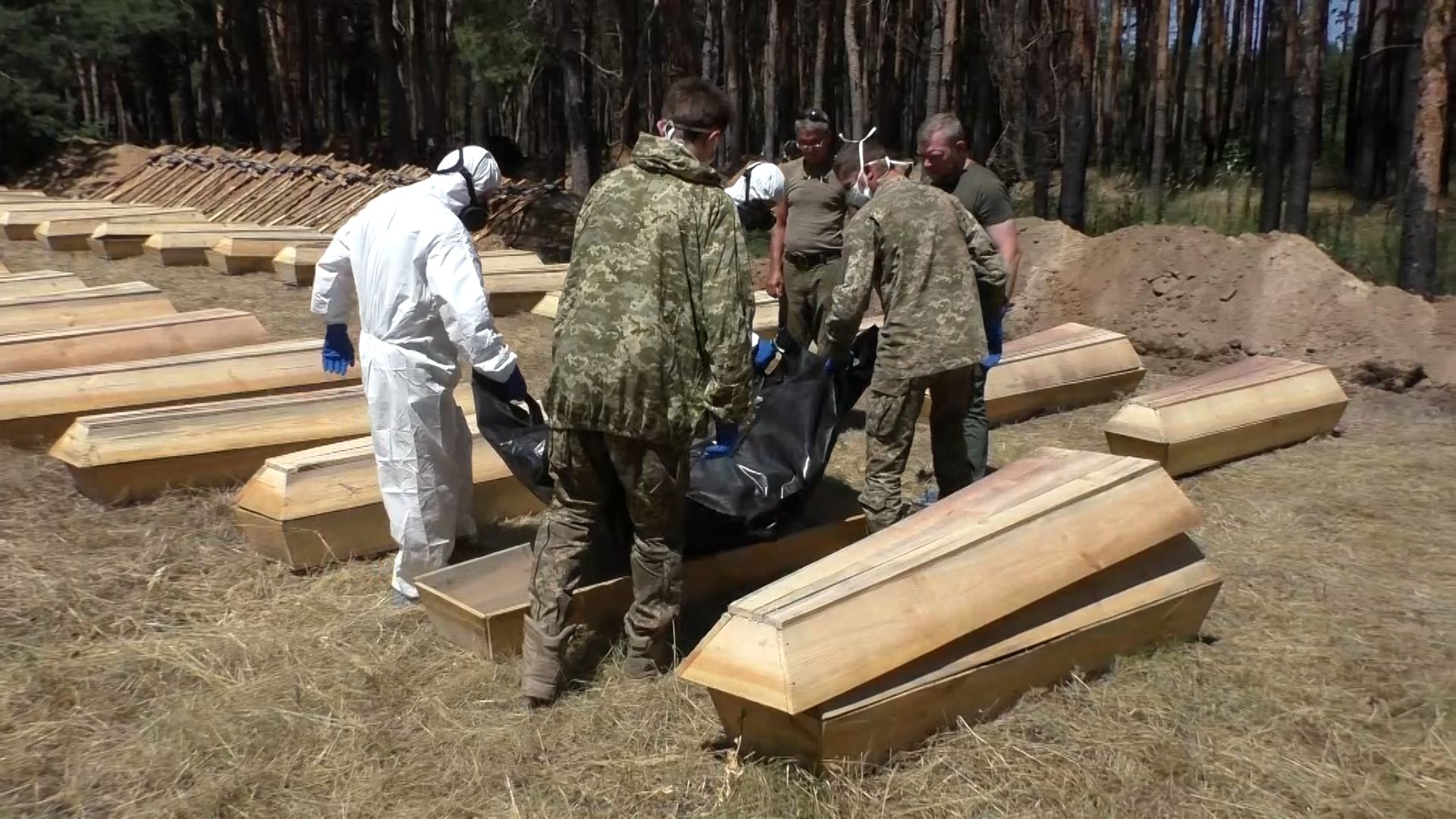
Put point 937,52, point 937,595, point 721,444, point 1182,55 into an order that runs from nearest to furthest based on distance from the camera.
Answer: point 937,595, point 721,444, point 937,52, point 1182,55

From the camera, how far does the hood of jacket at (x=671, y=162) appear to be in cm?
334

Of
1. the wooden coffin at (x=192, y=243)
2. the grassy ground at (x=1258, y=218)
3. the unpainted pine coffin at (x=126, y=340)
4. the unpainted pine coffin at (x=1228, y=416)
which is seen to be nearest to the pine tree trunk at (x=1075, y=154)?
the grassy ground at (x=1258, y=218)

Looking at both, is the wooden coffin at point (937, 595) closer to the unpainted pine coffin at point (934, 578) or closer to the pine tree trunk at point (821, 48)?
the unpainted pine coffin at point (934, 578)

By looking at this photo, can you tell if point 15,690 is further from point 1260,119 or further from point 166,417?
point 1260,119

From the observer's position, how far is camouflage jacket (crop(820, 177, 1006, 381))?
4.27 meters

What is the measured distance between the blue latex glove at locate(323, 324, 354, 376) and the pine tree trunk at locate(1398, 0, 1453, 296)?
7.86m

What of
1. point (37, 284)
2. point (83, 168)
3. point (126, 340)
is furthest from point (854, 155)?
point (83, 168)

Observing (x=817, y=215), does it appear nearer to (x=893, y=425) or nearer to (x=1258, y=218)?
(x=893, y=425)

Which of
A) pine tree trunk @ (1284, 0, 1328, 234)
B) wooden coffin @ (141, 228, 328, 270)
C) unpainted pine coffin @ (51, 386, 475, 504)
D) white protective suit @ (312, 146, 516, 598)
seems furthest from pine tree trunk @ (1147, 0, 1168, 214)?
white protective suit @ (312, 146, 516, 598)

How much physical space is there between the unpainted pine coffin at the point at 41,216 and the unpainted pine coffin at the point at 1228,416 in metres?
12.5

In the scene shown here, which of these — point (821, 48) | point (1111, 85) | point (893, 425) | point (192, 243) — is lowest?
point (893, 425)

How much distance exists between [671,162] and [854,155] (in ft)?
6.38

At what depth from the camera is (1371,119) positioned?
58.3 feet

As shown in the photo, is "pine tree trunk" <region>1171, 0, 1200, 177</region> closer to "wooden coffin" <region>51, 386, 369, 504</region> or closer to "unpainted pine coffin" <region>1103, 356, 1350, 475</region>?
"unpainted pine coffin" <region>1103, 356, 1350, 475</region>
